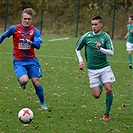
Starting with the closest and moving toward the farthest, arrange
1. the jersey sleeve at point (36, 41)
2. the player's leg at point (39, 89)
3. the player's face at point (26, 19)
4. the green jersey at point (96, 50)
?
the green jersey at point (96, 50)
the jersey sleeve at point (36, 41)
the player's face at point (26, 19)
the player's leg at point (39, 89)

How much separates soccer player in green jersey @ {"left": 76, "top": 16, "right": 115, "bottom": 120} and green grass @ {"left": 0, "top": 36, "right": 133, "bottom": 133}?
0.52m

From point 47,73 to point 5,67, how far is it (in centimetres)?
158

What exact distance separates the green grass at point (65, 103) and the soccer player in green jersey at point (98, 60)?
20.6 inches

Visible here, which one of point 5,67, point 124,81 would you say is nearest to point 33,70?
point 124,81

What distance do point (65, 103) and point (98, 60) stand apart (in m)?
1.60

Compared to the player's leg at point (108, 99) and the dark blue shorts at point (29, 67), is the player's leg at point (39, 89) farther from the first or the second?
the player's leg at point (108, 99)

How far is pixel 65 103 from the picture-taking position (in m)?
10.2

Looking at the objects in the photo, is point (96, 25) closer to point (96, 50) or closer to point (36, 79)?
point (96, 50)

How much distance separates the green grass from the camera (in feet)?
26.4

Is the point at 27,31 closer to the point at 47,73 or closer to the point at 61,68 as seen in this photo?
the point at 47,73

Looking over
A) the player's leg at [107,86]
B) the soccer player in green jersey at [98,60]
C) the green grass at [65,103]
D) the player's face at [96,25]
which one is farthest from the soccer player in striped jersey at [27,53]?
the player's leg at [107,86]

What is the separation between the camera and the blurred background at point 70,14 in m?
31.5

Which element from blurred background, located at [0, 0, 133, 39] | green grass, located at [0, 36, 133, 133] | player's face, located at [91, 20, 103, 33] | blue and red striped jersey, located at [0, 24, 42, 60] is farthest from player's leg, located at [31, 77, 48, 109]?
blurred background, located at [0, 0, 133, 39]

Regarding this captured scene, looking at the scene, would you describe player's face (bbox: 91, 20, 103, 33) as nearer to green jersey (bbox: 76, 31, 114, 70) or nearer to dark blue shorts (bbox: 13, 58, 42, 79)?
green jersey (bbox: 76, 31, 114, 70)
